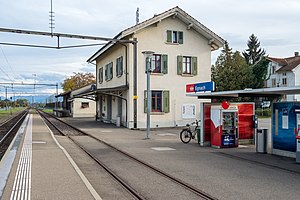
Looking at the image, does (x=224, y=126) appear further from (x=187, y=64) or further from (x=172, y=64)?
Answer: (x=187, y=64)

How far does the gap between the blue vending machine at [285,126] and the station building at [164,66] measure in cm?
1463

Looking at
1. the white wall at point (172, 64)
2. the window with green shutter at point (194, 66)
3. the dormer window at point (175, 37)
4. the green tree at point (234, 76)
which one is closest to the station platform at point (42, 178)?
the white wall at point (172, 64)

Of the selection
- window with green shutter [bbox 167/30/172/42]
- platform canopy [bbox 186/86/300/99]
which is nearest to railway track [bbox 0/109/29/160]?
platform canopy [bbox 186/86/300/99]

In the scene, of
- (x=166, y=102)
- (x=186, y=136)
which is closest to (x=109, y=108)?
(x=166, y=102)

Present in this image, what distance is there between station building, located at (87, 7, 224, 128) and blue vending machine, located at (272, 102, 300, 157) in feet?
48.0

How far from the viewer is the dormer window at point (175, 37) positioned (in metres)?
29.7

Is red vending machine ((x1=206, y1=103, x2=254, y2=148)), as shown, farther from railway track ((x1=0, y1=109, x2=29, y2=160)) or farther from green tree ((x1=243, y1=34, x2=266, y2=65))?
green tree ((x1=243, y1=34, x2=266, y2=65))

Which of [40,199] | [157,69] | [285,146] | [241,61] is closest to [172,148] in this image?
[285,146]

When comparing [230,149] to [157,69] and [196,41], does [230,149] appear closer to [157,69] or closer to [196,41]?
[157,69]

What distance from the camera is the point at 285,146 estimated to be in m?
13.3

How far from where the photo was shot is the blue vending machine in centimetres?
1284

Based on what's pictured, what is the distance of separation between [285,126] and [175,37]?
18051 millimetres

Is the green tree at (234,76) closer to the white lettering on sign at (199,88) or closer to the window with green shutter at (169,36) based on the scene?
the window with green shutter at (169,36)

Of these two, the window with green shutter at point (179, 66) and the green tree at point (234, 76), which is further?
the green tree at point (234, 76)
